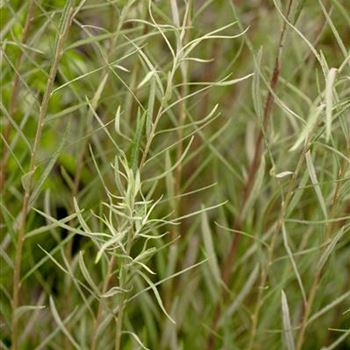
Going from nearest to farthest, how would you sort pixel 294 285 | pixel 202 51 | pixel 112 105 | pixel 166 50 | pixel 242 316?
pixel 112 105
pixel 242 316
pixel 294 285
pixel 202 51
pixel 166 50

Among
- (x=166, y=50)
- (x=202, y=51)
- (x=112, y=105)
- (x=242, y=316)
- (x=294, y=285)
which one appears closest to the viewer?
(x=112, y=105)

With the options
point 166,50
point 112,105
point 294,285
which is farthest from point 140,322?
point 166,50

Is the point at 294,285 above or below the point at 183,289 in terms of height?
below

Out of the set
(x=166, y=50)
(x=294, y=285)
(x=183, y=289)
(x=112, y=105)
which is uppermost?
(x=112, y=105)

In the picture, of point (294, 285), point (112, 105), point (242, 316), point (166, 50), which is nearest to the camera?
point (112, 105)

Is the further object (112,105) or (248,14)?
(248,14)

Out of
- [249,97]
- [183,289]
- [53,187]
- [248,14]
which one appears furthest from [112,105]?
[248,14]

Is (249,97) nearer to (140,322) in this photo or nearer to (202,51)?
(202,51)

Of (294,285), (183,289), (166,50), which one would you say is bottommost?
(294,285)

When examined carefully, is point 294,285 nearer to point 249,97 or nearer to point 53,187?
point 249,97

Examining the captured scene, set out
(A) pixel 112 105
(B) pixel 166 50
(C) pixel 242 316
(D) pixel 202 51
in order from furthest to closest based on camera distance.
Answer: (B) pixel 166 50 < (D) pixel 202 51 < (C) pixel 242 316 < (A) pixel 112 105
